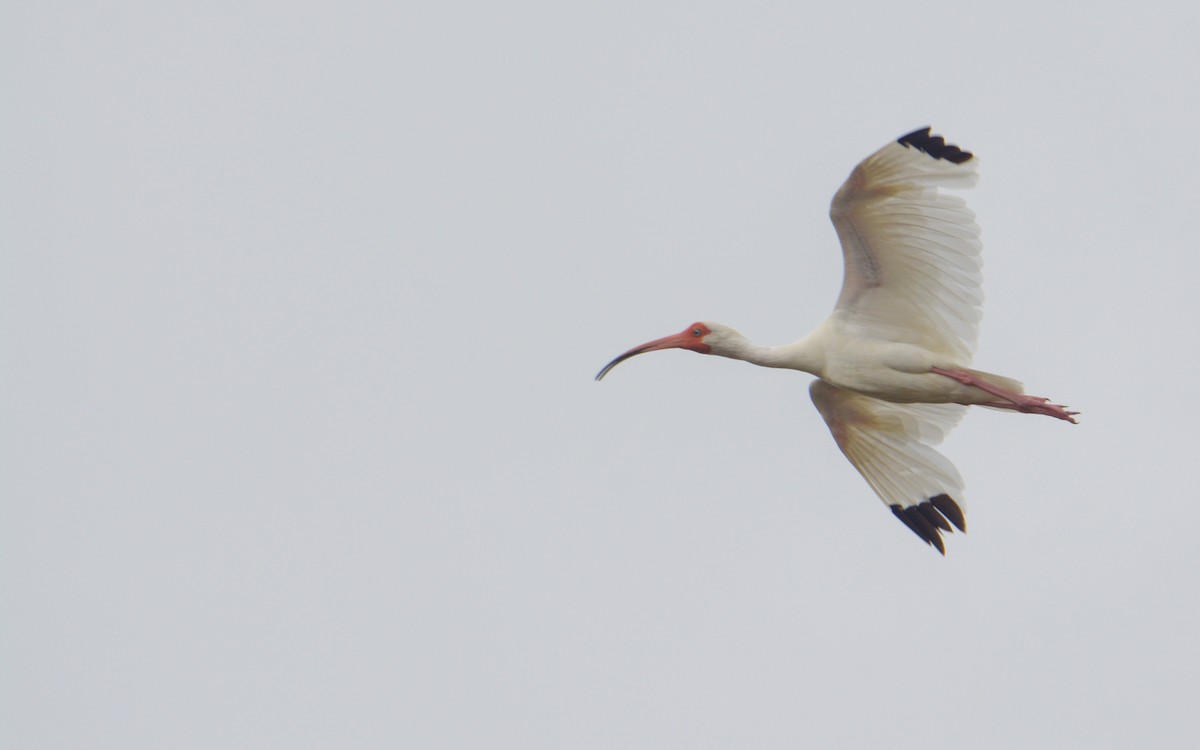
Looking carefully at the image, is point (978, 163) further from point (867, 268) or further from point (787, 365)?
point (787, 365)

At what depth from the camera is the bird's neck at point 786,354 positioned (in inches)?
738

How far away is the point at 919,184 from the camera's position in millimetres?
17406

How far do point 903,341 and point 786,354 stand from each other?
3.94 feet

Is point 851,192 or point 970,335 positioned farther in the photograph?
point 970,335

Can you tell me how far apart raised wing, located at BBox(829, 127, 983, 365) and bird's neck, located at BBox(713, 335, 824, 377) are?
16.9 inches

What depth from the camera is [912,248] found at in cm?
1792

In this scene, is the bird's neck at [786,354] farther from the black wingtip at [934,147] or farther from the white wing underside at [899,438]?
the black wingtip at [934,147]

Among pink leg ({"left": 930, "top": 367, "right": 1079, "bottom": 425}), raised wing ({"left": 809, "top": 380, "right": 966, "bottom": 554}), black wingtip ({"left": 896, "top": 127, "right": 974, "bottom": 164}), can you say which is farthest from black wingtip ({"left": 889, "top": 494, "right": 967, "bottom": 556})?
black wingtip ({"left": 896, "top": 127, "right": 974, "bottom": 164})

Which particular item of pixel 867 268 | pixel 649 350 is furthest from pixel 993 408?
pixel 649 350

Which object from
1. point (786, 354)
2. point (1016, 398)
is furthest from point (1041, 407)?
point (786, 354)

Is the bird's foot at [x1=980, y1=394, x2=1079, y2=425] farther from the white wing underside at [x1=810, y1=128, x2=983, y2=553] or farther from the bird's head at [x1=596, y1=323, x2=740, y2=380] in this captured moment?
the bird's head at [x1=596, y1=323, x2=740, y2=380]

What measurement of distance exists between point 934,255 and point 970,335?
1.12 meters

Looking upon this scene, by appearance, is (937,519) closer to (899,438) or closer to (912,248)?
(899,438)

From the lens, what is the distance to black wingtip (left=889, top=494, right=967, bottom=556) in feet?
64.0
